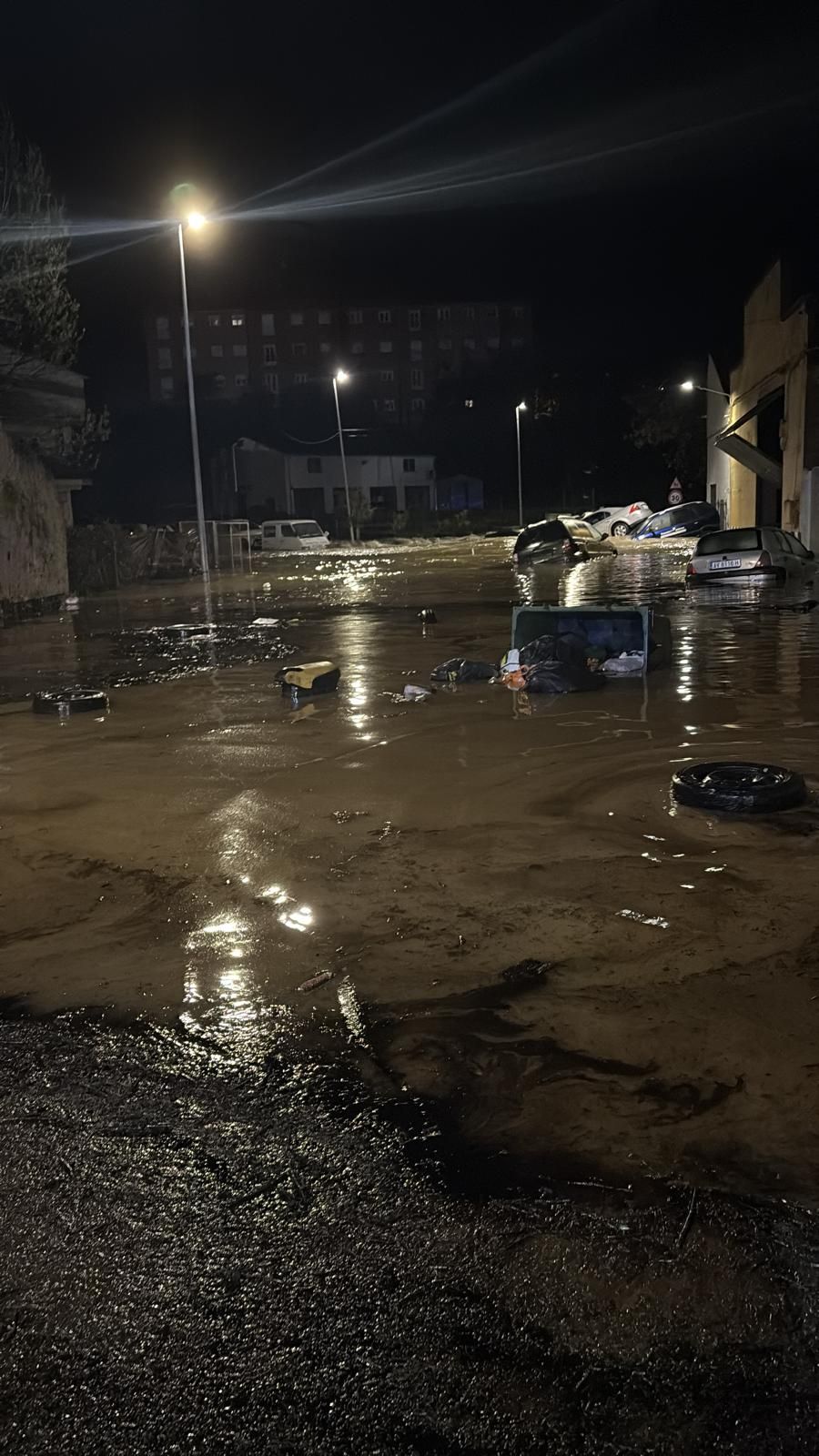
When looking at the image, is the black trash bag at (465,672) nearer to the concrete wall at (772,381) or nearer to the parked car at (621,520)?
the concrete wall at (772,381)

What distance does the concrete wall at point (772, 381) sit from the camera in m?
36.0

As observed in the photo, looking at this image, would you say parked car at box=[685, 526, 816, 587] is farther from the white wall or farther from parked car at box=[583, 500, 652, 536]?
the white wall

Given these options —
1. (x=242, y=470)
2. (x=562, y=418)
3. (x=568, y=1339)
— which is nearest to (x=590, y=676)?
(x=568, y=1339)

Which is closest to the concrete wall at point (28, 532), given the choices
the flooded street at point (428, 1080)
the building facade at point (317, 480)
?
the flooded street at point (428, 1080)

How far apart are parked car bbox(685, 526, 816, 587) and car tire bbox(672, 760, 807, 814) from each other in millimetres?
17826

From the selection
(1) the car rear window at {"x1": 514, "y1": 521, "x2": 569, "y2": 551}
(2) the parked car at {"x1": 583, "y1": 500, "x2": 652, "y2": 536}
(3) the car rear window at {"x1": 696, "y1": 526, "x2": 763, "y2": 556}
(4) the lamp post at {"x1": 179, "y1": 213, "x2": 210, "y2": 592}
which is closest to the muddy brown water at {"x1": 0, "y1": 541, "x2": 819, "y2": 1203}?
(3) the car rear window at {"x1": 696, "y1": 526, "x2": 763, "y2": 556}

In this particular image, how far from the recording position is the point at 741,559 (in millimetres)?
24719

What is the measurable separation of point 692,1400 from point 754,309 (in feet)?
154

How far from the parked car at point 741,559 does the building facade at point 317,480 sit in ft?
192

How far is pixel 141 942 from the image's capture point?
18.1ft

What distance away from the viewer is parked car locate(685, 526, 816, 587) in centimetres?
2473

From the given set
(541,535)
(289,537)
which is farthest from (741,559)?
(289,537)

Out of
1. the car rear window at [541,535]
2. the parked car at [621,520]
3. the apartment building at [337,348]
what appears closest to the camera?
the car rear window at [541,535]

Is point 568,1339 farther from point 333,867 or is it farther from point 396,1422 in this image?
point 333,867
